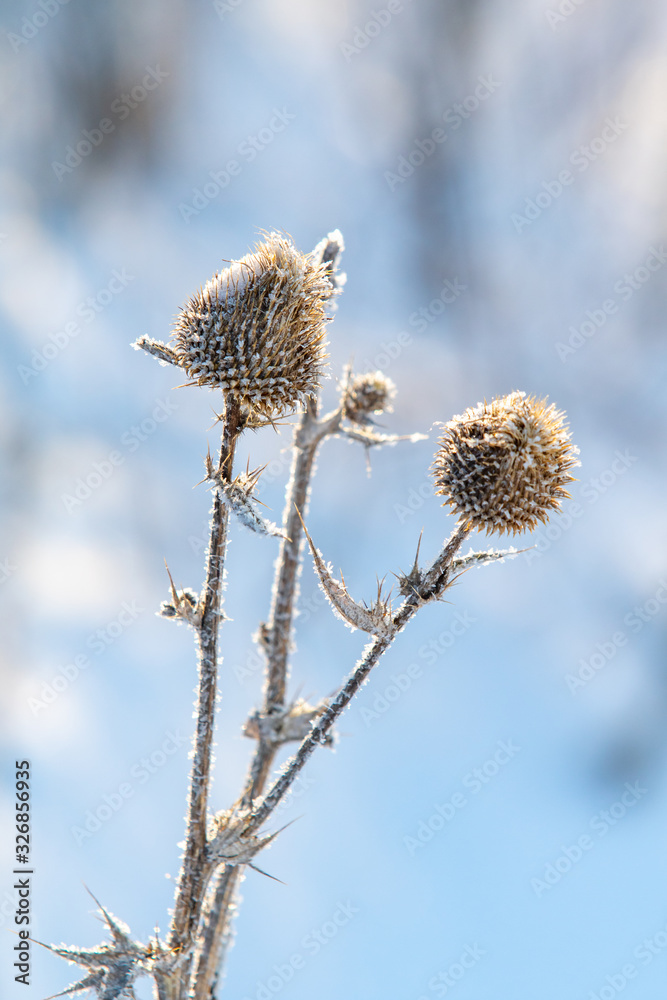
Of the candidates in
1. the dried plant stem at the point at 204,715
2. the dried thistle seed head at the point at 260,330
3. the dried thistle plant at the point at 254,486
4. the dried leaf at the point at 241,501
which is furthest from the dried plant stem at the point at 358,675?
the dried thistle seed head at the point at 260,330

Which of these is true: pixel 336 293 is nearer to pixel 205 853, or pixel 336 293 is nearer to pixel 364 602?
pixel 364 602

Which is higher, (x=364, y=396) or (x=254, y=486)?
(x=364, y=396)

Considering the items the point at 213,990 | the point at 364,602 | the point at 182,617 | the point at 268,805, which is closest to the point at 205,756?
the point at 268,805

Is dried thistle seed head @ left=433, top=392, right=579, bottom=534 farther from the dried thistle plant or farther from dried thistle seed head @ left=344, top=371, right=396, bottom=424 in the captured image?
dried thistle seed head @ left=344, top=371, right=396, bottom=424

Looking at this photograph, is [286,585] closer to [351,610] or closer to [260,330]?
[351,610]

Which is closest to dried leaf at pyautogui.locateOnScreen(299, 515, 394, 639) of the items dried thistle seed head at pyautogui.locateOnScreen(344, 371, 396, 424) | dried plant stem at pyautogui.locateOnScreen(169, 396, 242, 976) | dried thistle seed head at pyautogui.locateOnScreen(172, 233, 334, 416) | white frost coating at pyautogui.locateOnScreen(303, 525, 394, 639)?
white frost coating at pyautogui.locateOnScreen(303, 525, 394, 639)

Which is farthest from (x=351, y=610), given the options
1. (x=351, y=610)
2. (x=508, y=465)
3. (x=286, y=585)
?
(x=286, y=585)

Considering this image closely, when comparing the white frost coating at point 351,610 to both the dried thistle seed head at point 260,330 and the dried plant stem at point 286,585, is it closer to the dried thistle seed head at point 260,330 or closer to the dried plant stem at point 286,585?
the dried thistle seed head at point 260,330
